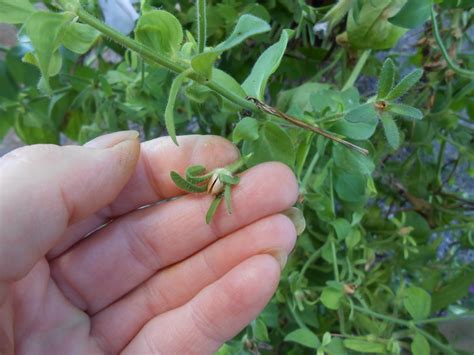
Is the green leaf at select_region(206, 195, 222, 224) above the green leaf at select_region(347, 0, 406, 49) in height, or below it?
below

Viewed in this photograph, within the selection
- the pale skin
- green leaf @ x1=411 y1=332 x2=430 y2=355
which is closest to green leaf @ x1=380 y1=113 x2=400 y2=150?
the pale skin

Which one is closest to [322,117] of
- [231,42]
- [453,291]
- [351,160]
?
[351,160]

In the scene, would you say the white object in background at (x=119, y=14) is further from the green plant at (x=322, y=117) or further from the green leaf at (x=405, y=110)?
the green leaf at (x=405, y=110)

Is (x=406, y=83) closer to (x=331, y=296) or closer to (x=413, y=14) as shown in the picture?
(x=413, y=14)

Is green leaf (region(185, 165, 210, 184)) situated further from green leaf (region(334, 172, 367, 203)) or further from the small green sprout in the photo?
green leaf (region(334, 172, 367, 203))

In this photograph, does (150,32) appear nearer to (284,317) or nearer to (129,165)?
(129,165)

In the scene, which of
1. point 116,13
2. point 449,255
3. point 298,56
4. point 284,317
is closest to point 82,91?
point 116,13
